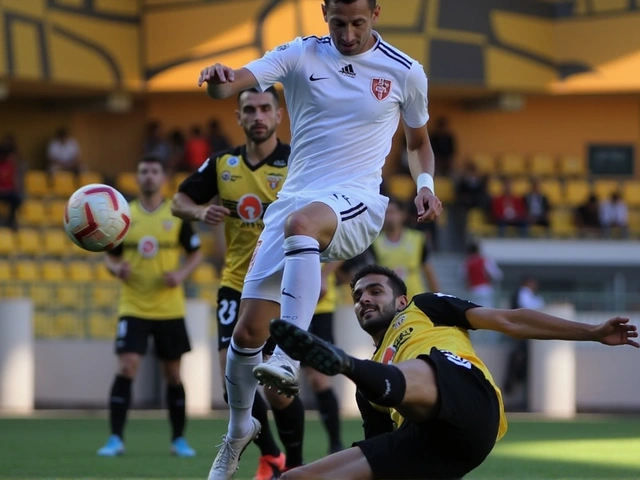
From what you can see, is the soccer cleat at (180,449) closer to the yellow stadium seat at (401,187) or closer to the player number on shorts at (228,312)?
the player number on shorts at (228,312)

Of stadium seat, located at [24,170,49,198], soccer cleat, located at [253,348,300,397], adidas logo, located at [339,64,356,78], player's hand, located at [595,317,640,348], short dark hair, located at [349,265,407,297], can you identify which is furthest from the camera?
stadium seat, located at [24,170,49,198]

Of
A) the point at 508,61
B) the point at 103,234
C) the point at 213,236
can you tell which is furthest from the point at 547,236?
the point at 103,234

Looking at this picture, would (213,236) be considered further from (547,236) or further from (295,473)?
(295,473)

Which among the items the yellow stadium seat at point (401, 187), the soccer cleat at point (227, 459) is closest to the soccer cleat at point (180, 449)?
the soccer cleat at point (227, 459)

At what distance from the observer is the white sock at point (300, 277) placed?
607 cm

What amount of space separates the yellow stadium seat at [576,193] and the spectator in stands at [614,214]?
1.18 metres

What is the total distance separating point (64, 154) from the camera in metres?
25.2

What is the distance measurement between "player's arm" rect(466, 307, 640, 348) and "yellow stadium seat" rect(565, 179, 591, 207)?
21083mm

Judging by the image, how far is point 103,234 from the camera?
23.9 ft

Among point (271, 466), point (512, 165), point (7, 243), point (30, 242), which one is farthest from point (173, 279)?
point (512, 165)

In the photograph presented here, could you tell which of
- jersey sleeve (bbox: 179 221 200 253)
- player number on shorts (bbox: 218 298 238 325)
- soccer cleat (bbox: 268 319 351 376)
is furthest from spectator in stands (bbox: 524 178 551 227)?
soccer cleat (bbox: 268 319 351 376)

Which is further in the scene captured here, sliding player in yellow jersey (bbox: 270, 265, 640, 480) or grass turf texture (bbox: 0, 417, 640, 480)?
grass turf texture (bbox: 0, 417, 640, 480)

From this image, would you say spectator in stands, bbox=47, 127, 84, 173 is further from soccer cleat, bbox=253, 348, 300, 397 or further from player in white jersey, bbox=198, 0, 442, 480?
soccer cleat, bbox=253, 348, 300, 397

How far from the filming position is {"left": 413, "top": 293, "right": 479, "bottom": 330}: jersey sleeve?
19.6ft
